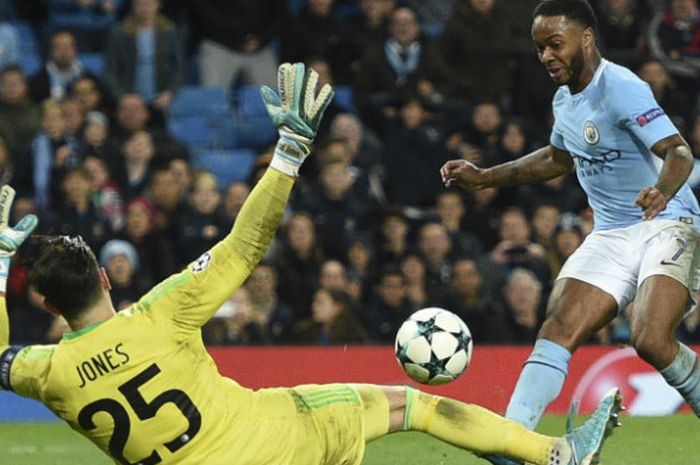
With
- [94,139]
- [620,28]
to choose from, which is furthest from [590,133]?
[620,28]

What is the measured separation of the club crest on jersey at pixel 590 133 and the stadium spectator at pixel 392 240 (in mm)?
5321

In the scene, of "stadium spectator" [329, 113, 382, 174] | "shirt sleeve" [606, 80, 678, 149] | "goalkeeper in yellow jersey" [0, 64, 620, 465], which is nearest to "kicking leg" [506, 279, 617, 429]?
"shirt sleeve" [606, 80, 678, 149]

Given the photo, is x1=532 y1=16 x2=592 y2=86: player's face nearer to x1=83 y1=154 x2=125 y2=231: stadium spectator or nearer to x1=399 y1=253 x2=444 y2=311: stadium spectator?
x1=399 y1=253 x2=444 y2=311: stadium spectator

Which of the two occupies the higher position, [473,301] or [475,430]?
[475,430]

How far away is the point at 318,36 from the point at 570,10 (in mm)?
7195

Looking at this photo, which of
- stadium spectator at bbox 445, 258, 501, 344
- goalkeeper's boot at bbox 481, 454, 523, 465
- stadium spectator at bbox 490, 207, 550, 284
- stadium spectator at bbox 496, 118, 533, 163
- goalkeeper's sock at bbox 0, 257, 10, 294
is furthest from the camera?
stadium spectator at bbox 496, 118, 533, 163

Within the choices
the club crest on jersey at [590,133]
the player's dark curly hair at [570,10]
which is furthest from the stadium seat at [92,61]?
the club crest on jersey at [590,133]

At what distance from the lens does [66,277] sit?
17.9ft

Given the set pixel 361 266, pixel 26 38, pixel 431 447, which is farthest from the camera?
pixel 26 38

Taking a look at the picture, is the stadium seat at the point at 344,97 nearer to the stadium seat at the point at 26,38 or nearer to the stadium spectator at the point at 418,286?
the stadium spectator at the point at 418,286

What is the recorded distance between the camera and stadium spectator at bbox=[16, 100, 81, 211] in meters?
12.6

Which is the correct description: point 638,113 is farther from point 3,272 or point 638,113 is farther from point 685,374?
point 3,272

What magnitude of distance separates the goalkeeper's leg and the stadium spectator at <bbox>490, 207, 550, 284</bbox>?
6.18 metres

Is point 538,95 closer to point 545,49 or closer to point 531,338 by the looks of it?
point 531,338
